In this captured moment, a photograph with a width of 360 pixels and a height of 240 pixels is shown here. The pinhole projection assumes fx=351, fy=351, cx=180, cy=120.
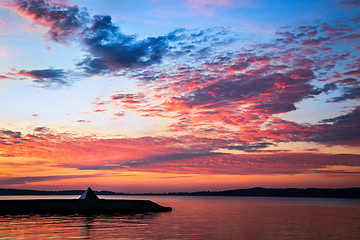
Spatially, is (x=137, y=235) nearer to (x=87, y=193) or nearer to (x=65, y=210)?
(x=65, y=210)

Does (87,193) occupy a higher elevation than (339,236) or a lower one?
higher

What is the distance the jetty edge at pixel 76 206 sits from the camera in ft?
274

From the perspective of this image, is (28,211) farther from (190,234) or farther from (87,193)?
(190,234)

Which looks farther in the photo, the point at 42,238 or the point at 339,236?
the point at 339,236

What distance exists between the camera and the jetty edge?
83625mm

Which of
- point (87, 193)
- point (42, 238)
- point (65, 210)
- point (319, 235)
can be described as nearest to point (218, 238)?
point (319, 235)

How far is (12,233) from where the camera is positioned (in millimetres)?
44031

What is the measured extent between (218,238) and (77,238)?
1693 cm

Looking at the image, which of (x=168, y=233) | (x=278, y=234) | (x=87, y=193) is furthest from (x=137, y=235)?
(x=87, y=193)

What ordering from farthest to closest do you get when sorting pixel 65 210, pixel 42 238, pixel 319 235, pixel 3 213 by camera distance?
pixel 65 210
pixel 3 213
pixel 319 235
pixel 42 238

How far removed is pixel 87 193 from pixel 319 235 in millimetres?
69148

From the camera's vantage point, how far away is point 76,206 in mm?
90500

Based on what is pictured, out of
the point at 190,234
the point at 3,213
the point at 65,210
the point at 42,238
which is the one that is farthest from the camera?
the point at 65,210

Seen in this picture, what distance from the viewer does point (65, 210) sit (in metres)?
86.9
